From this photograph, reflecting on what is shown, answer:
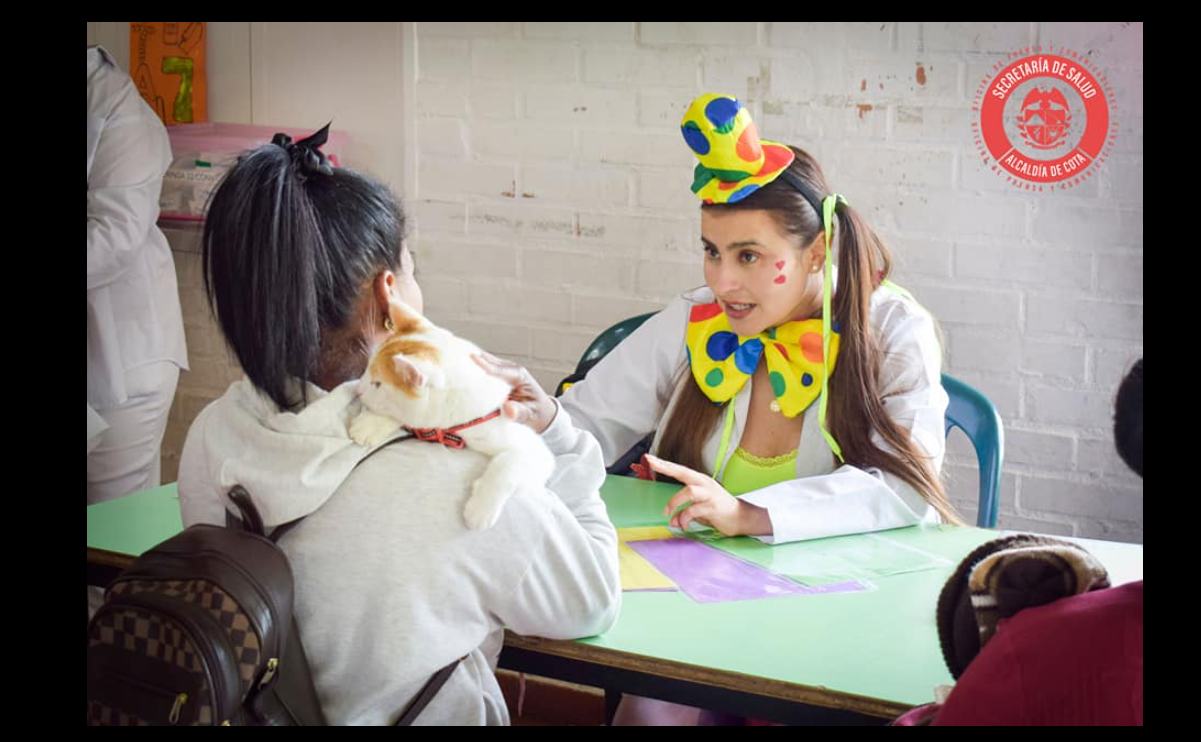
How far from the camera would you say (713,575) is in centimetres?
147

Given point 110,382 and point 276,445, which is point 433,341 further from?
point 110,382

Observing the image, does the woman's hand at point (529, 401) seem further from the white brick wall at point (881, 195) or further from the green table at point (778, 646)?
the white brick wall at point (881, 195)

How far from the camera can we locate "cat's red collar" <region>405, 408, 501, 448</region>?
1.14 meters

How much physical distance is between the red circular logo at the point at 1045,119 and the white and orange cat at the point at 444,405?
59.1 inches

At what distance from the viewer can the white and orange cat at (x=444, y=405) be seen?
111cm

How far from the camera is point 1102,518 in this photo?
7.78ft

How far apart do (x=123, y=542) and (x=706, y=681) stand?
0.81m

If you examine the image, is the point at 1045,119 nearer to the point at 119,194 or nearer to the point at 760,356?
the point at 760,356

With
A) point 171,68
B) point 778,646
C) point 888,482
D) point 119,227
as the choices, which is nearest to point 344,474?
point 778,646

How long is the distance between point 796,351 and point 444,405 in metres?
0.91

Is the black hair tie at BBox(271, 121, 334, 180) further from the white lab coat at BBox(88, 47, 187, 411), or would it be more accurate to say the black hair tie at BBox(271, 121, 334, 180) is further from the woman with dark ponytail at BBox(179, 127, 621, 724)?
the white lab coat at BBox(88, 47, 187, 411)

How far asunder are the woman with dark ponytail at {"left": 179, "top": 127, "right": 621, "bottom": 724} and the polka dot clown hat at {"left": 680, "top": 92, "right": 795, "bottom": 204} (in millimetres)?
749

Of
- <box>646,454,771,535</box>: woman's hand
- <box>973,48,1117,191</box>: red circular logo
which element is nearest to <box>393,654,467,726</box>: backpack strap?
<box>646,454,771,535</box>: woman's hand
